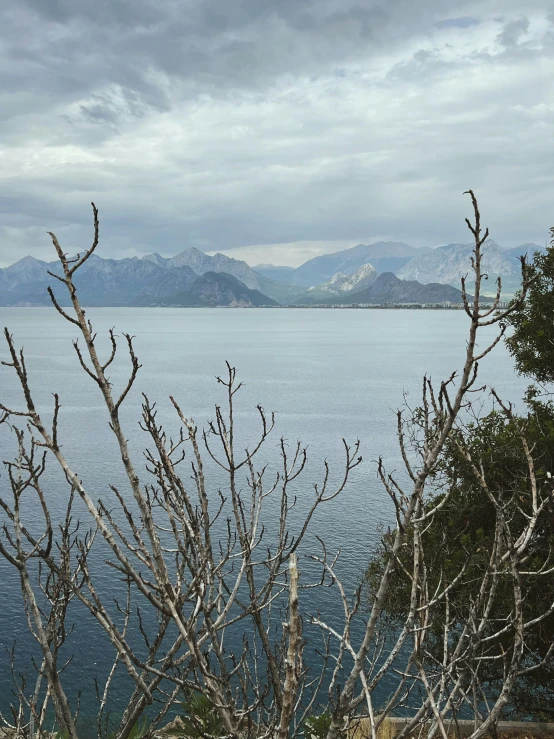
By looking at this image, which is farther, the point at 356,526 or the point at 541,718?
the point at 356,526

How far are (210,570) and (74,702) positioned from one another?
20.7 m

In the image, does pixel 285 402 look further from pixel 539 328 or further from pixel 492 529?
pixel 492 529

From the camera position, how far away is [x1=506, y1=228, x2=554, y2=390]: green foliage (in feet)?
55.5

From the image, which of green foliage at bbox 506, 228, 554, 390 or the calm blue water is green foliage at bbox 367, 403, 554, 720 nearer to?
green foliage at bbox 506, 228, 554, 390

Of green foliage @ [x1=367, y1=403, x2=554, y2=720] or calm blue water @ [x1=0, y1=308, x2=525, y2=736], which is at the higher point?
green foliage @ [x1=367, y1=403, x2=554, y2=720]

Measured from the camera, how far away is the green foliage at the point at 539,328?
1691cm

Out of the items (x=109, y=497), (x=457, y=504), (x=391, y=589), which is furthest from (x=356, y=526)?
(x=457, y=504)

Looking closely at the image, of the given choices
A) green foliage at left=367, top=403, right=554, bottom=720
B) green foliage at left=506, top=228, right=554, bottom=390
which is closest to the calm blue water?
green foliage at left=367, top=403, right=554, bottom=720

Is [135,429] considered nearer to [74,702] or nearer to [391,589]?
[74,702]

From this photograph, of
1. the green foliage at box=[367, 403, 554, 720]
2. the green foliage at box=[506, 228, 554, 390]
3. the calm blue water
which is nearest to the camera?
the green foliage at box=[367, 403, 554, 720]

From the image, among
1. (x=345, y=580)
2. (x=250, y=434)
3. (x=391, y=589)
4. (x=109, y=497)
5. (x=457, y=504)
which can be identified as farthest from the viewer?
(x=250, y=434)

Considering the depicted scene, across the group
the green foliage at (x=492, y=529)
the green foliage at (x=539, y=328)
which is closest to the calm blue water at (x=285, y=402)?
the green foliage at (x=492, y=529)

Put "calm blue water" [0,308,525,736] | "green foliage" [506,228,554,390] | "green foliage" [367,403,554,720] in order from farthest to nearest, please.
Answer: "calm blue water" [0,308,525,736], "green foliage" [506,228,554,390], "green foliage" [367,403,554,720]

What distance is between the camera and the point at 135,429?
201 ft
